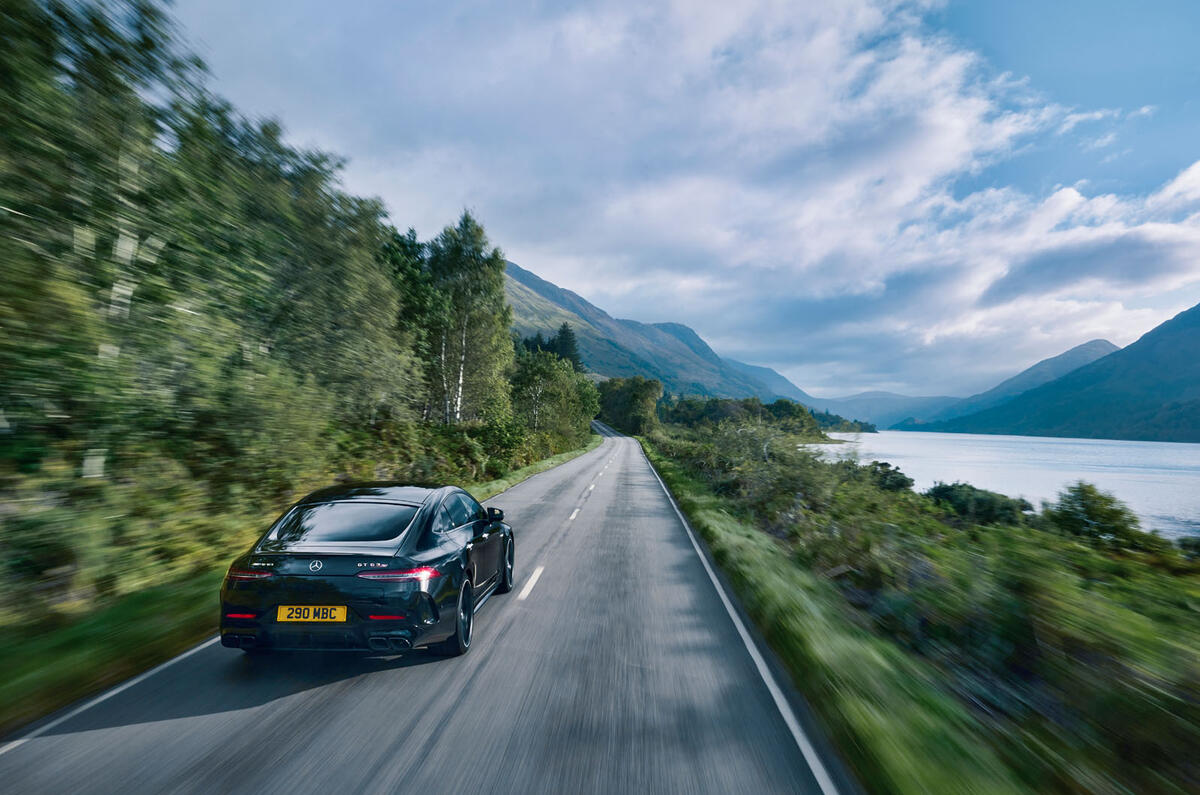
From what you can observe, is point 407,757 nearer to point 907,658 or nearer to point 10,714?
point 10,714

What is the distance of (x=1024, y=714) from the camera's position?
4.00 meters

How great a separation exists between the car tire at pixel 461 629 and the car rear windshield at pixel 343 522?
87cm

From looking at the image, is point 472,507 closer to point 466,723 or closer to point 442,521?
point 442,521

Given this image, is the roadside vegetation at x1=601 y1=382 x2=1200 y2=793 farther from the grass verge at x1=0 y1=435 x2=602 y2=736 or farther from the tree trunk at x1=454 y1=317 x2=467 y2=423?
the tree trunk at x1=454 y1=317 x2=467 y2=423

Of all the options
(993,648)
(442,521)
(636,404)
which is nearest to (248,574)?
(442,521)

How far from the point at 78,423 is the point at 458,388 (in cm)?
2237

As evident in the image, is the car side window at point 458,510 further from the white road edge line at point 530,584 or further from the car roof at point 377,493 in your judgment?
the white road edge line at point 530,584

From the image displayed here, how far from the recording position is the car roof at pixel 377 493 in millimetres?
5141

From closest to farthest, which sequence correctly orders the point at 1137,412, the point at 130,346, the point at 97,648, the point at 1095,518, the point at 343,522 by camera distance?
the point at 97,648, the point at 343,522, the point at 130,346, the point at 1095,518, the point at 1137,412

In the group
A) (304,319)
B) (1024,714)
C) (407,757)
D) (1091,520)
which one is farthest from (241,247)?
(1091,520)

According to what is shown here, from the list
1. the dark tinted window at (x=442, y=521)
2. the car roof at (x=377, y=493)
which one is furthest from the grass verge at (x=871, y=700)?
the car roof at (x=377, y=493)

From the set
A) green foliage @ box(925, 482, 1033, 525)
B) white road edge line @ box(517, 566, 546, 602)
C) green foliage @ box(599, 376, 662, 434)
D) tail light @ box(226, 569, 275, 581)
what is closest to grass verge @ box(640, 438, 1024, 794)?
white road edge line @ box(517, 566, 546, 602)

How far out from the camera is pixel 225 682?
13.8 feet

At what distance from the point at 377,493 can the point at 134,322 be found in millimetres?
4640
